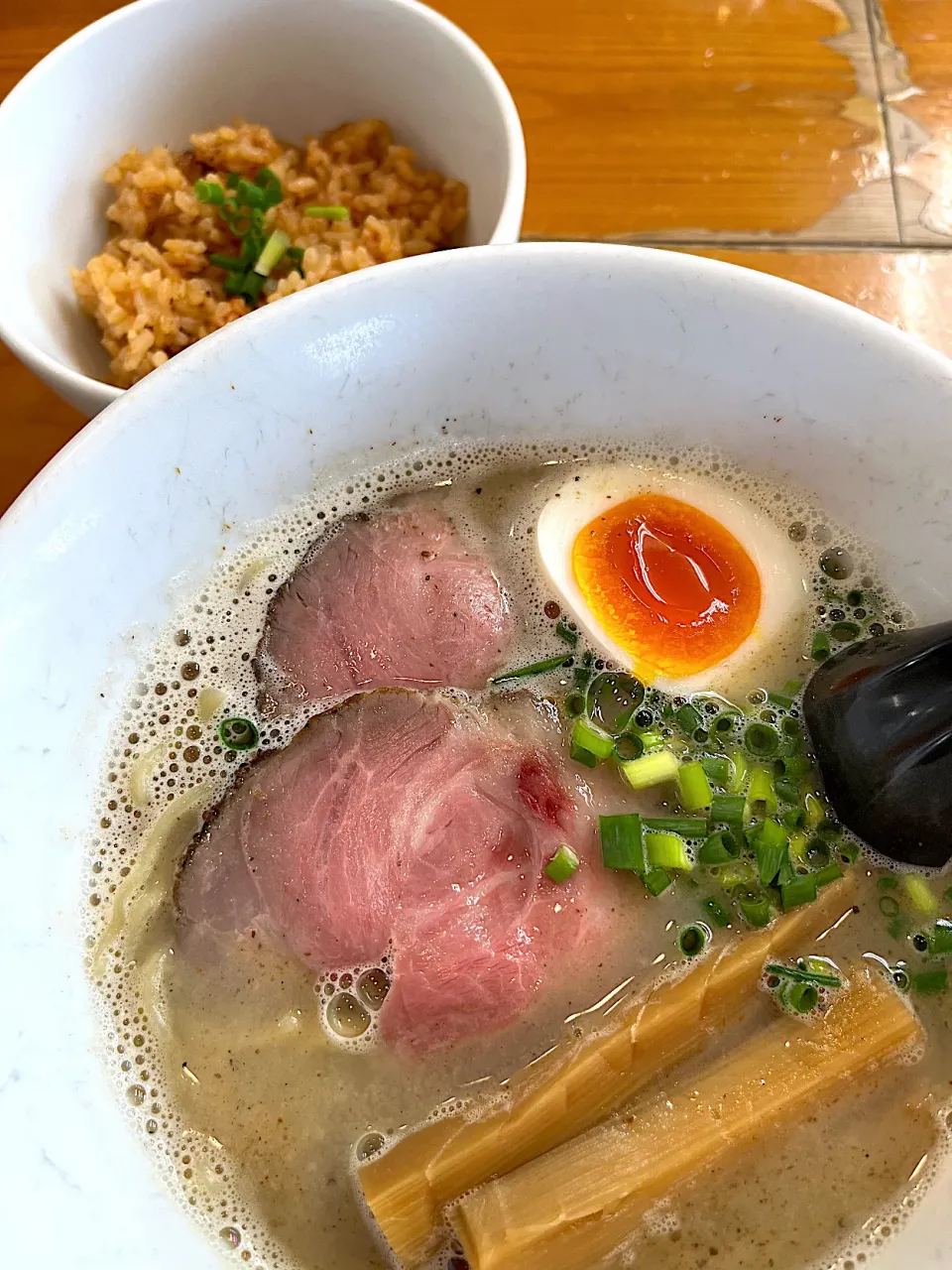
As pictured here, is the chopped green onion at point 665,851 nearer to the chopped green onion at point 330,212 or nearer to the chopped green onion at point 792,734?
the chopped green onion at point 792,734

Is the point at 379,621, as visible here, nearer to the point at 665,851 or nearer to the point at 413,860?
the point at 413,860

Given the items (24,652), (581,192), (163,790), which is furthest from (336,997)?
(581,192)

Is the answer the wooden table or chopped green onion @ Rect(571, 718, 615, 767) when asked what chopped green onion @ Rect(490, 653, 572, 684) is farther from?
the wooden table

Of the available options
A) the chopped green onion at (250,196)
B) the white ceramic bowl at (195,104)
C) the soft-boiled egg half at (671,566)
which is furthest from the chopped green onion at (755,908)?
the chopped green onion at (250,196)

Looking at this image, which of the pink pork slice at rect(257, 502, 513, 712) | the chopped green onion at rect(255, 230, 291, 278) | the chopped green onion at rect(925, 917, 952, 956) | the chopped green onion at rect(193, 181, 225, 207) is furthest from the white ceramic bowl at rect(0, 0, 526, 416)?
the chopped green onion at rect(925, 917, 952, 956)

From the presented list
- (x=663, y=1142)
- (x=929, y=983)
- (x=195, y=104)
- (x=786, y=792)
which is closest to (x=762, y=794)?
(x=786, y=792)

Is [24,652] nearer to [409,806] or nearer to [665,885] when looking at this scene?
[409,806]
